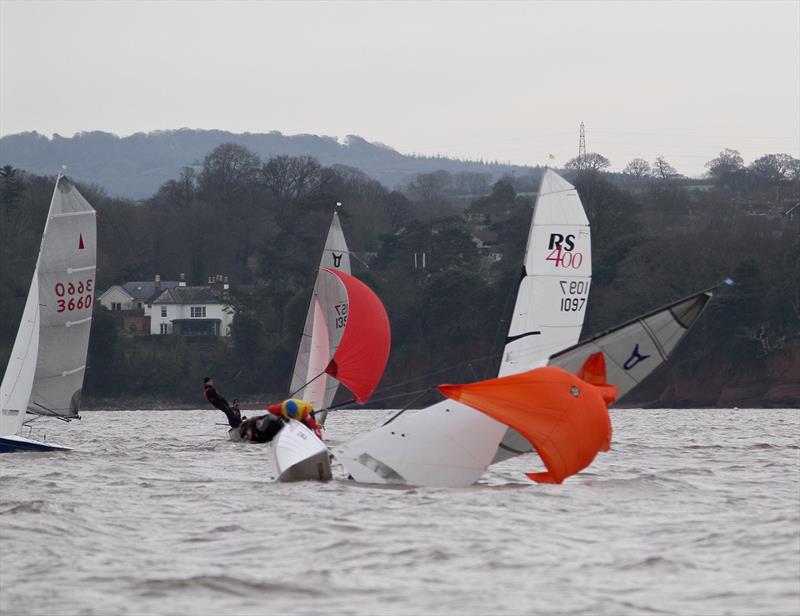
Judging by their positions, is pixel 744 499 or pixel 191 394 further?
pixel 191 394

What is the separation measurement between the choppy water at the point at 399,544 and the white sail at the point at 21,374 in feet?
9.40

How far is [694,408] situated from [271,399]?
18537mm

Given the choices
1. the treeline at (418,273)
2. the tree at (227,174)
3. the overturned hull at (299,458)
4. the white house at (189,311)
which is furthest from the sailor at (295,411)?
the tree at (227,174)

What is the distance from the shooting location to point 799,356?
61.1m

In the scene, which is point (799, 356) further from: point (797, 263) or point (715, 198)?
point (715, 198)

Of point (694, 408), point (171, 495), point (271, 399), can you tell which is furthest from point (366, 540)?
point (271, 399)

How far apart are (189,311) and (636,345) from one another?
66.2 meters

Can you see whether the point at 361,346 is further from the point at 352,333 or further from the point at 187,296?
the point at 187,296

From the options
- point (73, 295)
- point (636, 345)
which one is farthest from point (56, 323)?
point (636, 345)

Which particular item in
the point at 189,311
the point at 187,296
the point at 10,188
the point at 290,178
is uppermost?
the point at 290,178

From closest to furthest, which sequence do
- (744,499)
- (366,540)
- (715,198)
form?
(366,540) < (744,499) < (715,198)

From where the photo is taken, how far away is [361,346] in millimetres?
26156

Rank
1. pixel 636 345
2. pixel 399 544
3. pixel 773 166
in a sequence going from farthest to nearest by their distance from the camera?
1. pixel 773 166
2. pixel 636 345
3. pixel 399 544

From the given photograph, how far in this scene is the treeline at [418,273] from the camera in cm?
6109
